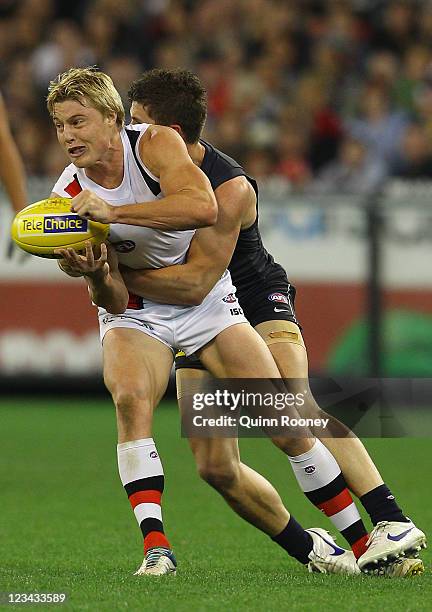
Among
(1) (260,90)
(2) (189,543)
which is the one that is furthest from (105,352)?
(1) (260,90)

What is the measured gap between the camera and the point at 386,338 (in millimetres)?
12727

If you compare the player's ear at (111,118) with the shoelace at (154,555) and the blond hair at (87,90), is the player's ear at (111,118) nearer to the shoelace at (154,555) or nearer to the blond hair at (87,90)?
the blond hair at (87,90)

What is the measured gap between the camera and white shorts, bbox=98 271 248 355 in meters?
5.75

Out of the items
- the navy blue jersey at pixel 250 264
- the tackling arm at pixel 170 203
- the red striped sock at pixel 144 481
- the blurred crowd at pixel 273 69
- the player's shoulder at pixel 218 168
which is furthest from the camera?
the blurred crowd at pixel 273 69

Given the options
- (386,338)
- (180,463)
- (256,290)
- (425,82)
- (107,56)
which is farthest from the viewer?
(107,56)

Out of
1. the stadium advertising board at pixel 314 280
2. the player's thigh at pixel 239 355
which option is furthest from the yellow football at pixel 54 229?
the stadium advertising board at pixel 314 280

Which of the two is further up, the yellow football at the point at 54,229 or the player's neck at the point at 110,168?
the player's neck at the point at 110,168

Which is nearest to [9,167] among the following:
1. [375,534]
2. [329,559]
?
[329,559]

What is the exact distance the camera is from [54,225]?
210 inches

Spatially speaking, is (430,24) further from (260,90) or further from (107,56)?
(107,56)

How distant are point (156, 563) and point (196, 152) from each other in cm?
187

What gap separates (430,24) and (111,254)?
381 inches

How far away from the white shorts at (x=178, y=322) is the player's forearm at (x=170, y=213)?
1.87 feet

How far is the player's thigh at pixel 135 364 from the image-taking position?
550 cm
